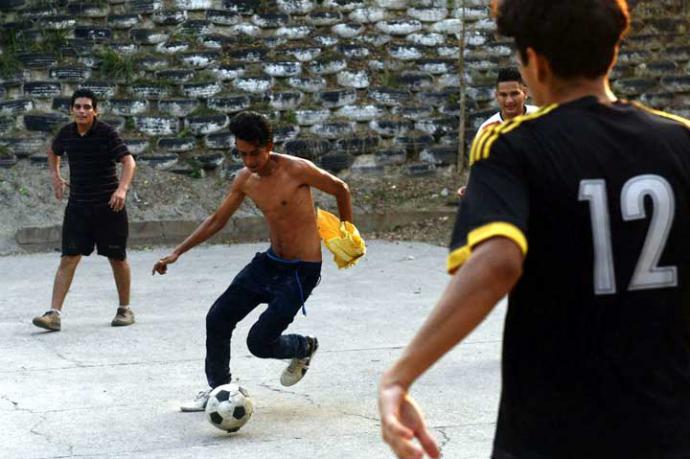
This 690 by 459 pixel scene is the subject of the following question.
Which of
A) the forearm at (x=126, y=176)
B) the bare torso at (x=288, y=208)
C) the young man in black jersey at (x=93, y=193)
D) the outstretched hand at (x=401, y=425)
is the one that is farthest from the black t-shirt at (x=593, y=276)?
the young man in black jersey at (x=93, y=193)

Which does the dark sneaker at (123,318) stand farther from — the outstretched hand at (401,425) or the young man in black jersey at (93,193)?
the outstretched hand at (401,425)

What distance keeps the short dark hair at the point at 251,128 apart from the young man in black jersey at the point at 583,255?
14.2ft

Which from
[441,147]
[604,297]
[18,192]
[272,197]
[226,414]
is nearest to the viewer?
[604,297]

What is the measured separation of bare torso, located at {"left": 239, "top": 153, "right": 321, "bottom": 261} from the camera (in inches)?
291

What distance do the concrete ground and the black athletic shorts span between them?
21.2 inches

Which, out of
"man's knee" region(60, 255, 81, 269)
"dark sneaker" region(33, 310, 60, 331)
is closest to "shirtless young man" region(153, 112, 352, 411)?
"dark sneaker" region(33, 310, 60, 331)

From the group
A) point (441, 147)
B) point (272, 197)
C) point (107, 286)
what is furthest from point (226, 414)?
point (441, 147)

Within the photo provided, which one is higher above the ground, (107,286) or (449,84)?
(449,84)

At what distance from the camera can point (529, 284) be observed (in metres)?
2.80

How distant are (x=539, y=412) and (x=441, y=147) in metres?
12.5

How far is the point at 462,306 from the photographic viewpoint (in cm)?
261

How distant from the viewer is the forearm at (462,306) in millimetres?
2598

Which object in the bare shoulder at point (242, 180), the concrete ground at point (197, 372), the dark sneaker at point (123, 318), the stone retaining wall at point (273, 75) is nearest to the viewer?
the concrete ground at point (197, 372)

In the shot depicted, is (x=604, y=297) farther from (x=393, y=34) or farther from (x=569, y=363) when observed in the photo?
(x=393, y=34)
